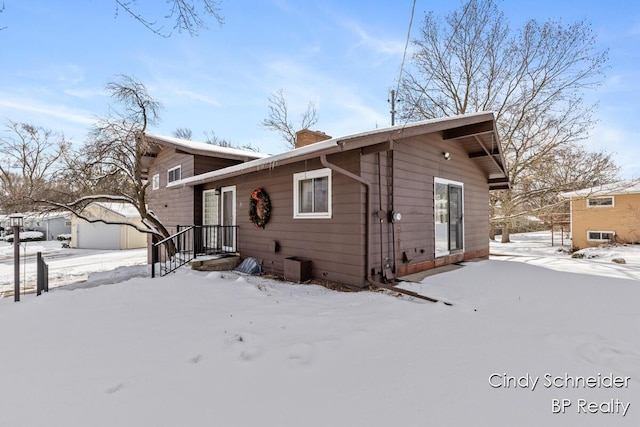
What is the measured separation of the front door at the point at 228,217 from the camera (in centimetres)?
826

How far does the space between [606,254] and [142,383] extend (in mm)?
14619

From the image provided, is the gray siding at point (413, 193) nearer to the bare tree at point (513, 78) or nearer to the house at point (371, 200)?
the house at point (371, 200)

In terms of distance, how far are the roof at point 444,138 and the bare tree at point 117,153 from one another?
8.21 ft

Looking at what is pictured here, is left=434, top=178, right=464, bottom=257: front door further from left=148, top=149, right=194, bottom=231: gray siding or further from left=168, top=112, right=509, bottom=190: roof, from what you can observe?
left=148, top=149, right=194, bottom=231: gray siding

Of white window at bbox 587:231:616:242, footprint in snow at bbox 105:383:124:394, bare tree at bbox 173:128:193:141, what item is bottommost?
footprint in snow at bbox 105:383:124:394

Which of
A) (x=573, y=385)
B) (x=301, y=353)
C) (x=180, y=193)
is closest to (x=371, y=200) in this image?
(x=301, y=353)

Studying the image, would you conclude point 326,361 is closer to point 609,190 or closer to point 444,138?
point 444,138

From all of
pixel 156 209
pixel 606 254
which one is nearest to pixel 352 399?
pixel 156 209

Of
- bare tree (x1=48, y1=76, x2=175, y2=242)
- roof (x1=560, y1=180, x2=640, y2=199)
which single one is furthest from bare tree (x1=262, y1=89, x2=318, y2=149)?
roof (x1=560, y1=180, x2=640, y2=199)

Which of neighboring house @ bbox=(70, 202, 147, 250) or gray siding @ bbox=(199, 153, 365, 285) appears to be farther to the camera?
neighboring house @ bbox=(70, 202, 147, 250)

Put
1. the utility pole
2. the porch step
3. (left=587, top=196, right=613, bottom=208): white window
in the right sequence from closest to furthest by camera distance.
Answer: the porch step < (left=587, top=196, right=613, bottom=208): white window < the utility pole

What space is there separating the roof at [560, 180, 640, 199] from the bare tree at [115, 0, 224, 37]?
16666 millimetres

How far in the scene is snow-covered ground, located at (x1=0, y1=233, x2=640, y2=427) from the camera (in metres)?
1.83

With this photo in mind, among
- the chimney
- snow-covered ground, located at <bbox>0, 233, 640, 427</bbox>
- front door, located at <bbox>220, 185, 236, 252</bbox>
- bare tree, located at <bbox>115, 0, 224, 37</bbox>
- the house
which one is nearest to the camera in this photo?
snow-covered ground, located at <bbox>0, 233, 640, 427</bbox>
